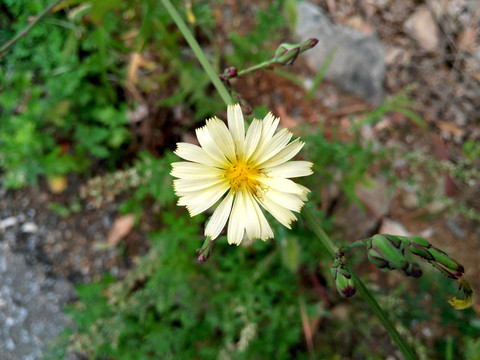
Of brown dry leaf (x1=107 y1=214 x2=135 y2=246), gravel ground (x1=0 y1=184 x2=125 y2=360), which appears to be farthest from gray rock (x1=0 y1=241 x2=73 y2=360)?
brown dry leaf (x1=107 y1=214 x2=135 y2=246)

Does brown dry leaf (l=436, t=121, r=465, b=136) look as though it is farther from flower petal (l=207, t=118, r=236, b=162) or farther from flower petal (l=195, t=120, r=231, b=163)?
flower petal (l=195, t=120, r=231, b=163)

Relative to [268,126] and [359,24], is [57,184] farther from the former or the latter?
[359,24]

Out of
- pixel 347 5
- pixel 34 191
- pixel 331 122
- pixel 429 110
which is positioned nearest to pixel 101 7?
pixel 34 191

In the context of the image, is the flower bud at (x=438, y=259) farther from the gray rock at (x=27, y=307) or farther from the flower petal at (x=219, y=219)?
the gray rock at (x=27, y=307)

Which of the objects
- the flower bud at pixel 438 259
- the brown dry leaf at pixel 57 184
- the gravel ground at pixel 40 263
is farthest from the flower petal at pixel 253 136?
the brown dry leaf at pixel 57 184

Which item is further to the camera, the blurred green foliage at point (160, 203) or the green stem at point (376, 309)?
the blurred green foliage at point (160, 203)
